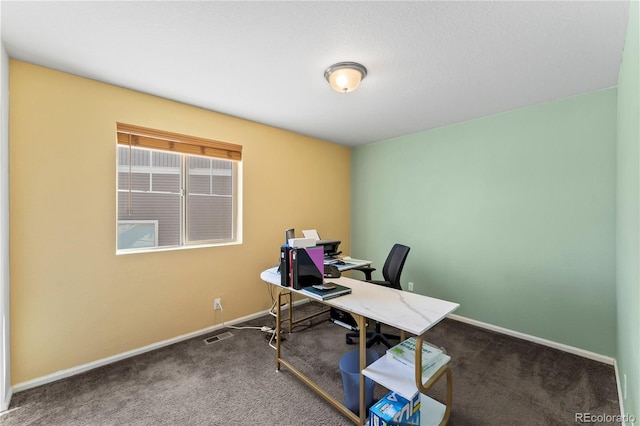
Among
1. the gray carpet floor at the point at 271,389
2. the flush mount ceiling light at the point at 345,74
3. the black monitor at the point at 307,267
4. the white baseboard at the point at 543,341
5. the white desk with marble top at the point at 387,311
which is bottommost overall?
the gray carpet floor at the point at 271,389

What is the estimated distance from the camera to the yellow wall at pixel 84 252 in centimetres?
201

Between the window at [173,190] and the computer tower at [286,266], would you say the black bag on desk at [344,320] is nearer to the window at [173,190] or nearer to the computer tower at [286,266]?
the computer tower at [286,266]

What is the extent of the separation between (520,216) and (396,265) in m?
1.45

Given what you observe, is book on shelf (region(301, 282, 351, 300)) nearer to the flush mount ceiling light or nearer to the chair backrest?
the chair backrest

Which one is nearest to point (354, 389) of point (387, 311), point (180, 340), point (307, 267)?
point (387, 311)

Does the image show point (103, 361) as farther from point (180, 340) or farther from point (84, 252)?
point (84, 252)

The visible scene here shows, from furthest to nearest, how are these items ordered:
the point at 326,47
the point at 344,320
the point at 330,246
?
1. the point at 330,246
2. the point at 344,320
3. the point at 326,47

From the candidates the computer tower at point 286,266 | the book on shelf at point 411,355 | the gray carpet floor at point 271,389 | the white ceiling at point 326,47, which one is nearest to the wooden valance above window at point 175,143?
the white ceiling at point 326,47

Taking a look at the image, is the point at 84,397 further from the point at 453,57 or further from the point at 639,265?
the point at 453,57

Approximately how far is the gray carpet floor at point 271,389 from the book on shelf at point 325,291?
30.6 inches

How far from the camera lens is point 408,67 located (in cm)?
207

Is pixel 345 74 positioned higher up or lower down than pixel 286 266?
higher up

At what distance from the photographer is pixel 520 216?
113 inches

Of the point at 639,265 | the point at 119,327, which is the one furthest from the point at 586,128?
the point at 119,327
